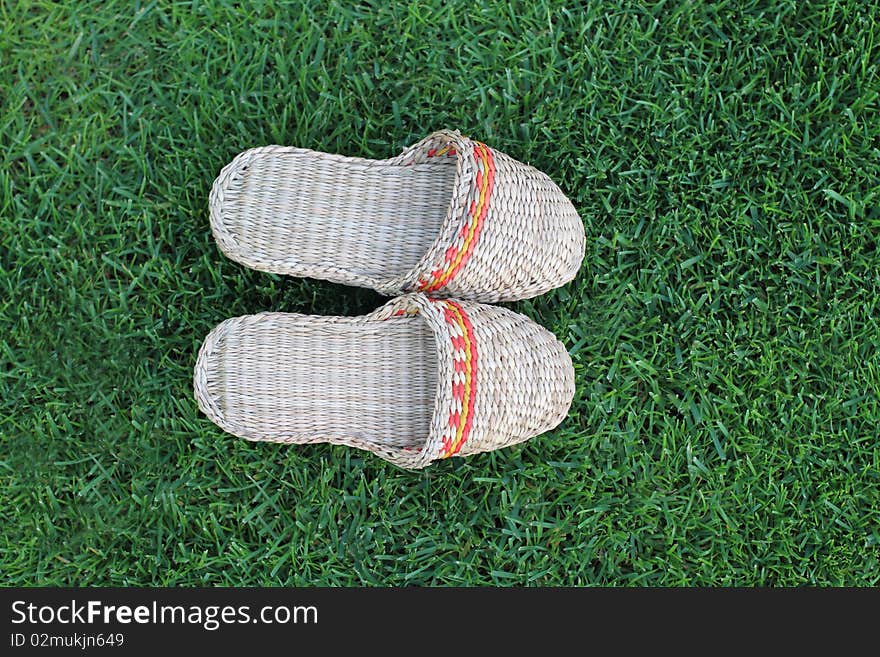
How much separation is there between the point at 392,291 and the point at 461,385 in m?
0.24

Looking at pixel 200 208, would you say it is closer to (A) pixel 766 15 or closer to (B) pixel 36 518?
(B) pixel 36 518

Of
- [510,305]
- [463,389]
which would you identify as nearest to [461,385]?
[463,389]

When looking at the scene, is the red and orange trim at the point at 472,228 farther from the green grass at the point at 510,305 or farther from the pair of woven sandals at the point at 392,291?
the green grass at the point at 510,305

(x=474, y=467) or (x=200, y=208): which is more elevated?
(x=200, y=208)

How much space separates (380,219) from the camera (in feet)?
5.50

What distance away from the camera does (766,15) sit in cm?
187

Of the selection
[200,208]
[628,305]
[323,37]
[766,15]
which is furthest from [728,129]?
[200,208]

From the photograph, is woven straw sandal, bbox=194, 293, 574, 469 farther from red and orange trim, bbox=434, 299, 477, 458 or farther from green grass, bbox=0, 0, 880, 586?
green grass, bbox=0, 0, 880, 586

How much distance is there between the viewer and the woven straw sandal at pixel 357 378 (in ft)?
5.32

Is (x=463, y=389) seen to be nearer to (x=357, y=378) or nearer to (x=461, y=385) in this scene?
(x=461, y=385)

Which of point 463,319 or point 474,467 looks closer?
point 463,319

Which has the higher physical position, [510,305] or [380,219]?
[380,219]

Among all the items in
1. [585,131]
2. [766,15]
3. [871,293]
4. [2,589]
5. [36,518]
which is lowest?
[2,589]

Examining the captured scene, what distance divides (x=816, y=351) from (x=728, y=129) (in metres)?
0.50
